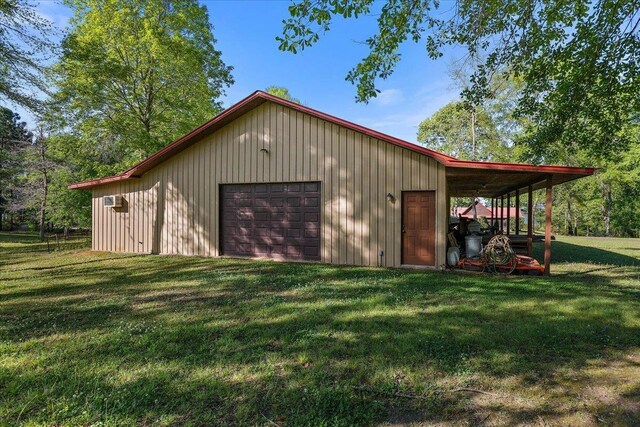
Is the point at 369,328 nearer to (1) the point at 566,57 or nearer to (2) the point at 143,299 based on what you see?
(2) the point at 143,299

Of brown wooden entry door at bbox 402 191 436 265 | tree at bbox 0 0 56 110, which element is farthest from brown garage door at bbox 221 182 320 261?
tree at bbox 0 0 56 110

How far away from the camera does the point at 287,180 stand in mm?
9969

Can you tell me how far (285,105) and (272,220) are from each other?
3461 millimetres

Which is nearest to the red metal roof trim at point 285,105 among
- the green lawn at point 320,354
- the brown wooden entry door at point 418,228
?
the brown wooden entry door at point 418,228

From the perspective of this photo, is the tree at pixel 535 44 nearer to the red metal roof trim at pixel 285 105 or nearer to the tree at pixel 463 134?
the red metal roof trim at pixel 285 105

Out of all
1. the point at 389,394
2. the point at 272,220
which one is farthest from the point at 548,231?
the point at 272,220

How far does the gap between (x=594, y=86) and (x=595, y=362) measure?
19.5 ft

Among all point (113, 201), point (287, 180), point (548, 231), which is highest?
point (287, 180)

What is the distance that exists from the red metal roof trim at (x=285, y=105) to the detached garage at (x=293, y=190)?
3cm

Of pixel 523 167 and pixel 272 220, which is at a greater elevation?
pixel 523 167

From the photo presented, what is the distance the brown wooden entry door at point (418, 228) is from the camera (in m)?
8.71

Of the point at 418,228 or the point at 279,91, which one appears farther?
the point at 279,91

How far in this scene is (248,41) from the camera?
12.6 metres

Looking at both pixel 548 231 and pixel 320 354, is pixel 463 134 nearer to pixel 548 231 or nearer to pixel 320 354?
pixel 548 231
